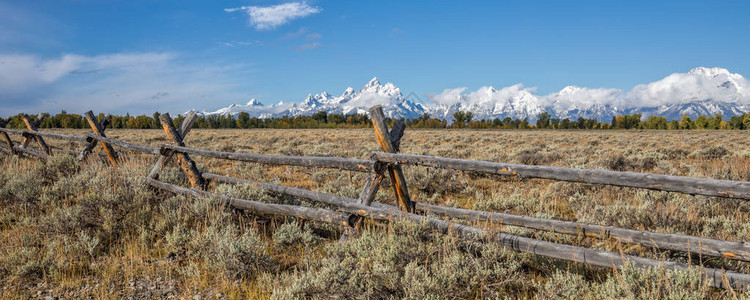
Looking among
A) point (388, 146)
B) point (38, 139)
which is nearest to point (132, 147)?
point (388, 146)

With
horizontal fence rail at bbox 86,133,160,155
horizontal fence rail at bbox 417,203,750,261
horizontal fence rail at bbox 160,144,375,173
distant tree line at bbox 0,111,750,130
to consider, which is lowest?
horizontal fence rail at bbox 417,203,750,261

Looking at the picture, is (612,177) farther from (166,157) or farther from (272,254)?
(166,157)

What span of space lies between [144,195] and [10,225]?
5.10 feet

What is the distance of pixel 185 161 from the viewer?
18.4 feet

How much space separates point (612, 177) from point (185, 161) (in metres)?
5.79

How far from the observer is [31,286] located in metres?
3.15

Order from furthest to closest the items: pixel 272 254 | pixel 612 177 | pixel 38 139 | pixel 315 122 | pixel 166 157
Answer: pixel 315 122 < pixel 38 139 < pixel 166 157 < pixel 272 254 < pixel 612 177

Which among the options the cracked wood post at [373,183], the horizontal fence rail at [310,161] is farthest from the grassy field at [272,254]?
the horizontal fence rail at [310,161]

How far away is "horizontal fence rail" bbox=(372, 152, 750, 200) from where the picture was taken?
2.53 metres

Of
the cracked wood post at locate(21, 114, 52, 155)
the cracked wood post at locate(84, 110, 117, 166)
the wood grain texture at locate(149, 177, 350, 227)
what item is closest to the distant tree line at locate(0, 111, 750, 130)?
the cracked wood post at locate(21, 114, 52, 155)

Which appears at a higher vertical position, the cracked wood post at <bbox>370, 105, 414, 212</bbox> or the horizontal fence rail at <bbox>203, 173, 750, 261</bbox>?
the cracked wood post at <bbox>370, 105, 414, 212</bbox>

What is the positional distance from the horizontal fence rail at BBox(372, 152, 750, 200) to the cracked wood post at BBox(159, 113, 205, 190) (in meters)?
3.55

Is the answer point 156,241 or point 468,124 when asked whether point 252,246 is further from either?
point 468,124

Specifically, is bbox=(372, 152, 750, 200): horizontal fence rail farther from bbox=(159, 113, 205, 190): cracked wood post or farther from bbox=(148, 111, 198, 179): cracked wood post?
bbox=(148, 111, 198, 179): cracked wood post
